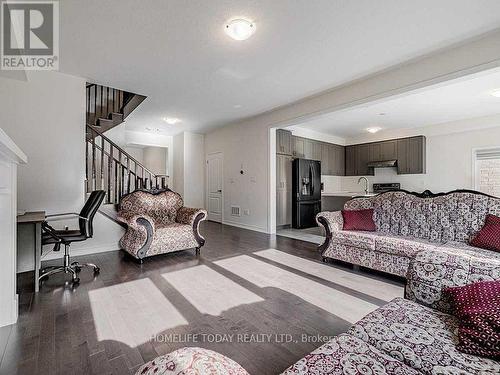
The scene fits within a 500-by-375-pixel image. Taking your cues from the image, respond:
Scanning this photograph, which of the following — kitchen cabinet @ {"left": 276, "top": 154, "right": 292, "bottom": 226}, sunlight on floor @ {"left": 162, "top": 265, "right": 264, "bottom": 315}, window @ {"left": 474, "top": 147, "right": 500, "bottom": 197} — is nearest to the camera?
sunlight on floor @ {"left": 162, "top": 265, "right": 264, "bottom": 315}

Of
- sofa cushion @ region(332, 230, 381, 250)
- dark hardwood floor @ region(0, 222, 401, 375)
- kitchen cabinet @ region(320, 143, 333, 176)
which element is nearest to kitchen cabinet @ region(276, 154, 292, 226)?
kitchen cabinet @ region(320, 143, 333, 176)

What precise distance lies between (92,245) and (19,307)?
1.77 m

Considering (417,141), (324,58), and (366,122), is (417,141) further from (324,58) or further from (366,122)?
(324,58)

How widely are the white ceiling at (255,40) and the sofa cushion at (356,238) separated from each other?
228cm

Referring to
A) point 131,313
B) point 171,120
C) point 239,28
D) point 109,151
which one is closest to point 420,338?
point 131,313

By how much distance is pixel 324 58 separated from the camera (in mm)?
3096

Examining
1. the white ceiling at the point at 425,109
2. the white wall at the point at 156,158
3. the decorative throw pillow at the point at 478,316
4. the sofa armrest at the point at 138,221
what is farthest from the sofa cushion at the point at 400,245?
the white wall at the point at 156,158

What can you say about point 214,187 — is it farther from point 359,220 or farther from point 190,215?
point 359,220

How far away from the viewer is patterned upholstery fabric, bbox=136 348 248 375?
21.9 inches

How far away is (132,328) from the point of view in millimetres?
1857

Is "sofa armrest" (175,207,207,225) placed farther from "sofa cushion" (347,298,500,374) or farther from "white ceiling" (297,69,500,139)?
"sofa cushion" (347,298,500,374)

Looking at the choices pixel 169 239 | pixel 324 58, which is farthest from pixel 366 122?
pixel 169 239

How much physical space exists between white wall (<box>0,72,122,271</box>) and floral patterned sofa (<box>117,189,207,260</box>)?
0.77 meters

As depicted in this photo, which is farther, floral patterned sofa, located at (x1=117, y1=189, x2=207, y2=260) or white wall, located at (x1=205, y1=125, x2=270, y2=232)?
white wall, located at (x1=205, y1=125, x2=270, y2=232)
